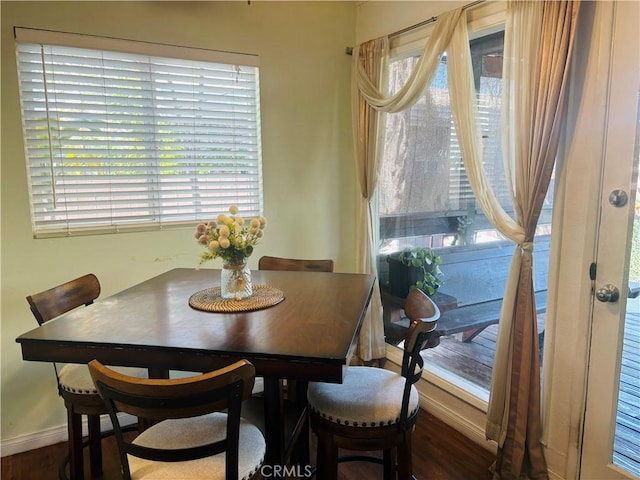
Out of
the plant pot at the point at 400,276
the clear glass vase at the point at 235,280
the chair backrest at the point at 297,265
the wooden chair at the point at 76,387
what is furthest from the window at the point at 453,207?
the wooden chair at the point at 76,387

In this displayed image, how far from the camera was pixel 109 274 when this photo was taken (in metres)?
2.47

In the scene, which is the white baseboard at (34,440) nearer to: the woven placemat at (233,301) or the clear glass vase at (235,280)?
the woven placemat at (233,301)

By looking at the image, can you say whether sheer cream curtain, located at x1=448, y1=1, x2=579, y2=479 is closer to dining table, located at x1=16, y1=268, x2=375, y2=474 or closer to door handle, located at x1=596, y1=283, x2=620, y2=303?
door handle, located at x1=596, y1=283, x2=620, y2=303

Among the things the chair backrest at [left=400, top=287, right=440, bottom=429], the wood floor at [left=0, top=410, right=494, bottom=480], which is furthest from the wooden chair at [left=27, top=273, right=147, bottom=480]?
the chair backrest at [left=400, top=287, right=440, bottom=429]

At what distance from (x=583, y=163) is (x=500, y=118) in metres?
0.49

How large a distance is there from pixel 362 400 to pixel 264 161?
Result: 177cm

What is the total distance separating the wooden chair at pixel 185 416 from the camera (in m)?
1.08

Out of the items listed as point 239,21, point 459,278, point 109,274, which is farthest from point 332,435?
point 239,21

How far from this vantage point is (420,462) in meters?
2.18

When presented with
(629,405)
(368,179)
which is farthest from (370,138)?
(629,405)

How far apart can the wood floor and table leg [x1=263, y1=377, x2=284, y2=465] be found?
0.73 meters

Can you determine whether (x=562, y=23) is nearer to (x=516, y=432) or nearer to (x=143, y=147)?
(x=516, y=432)

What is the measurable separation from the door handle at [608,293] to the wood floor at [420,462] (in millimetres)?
1019

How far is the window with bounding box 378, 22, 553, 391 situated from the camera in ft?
7.09
